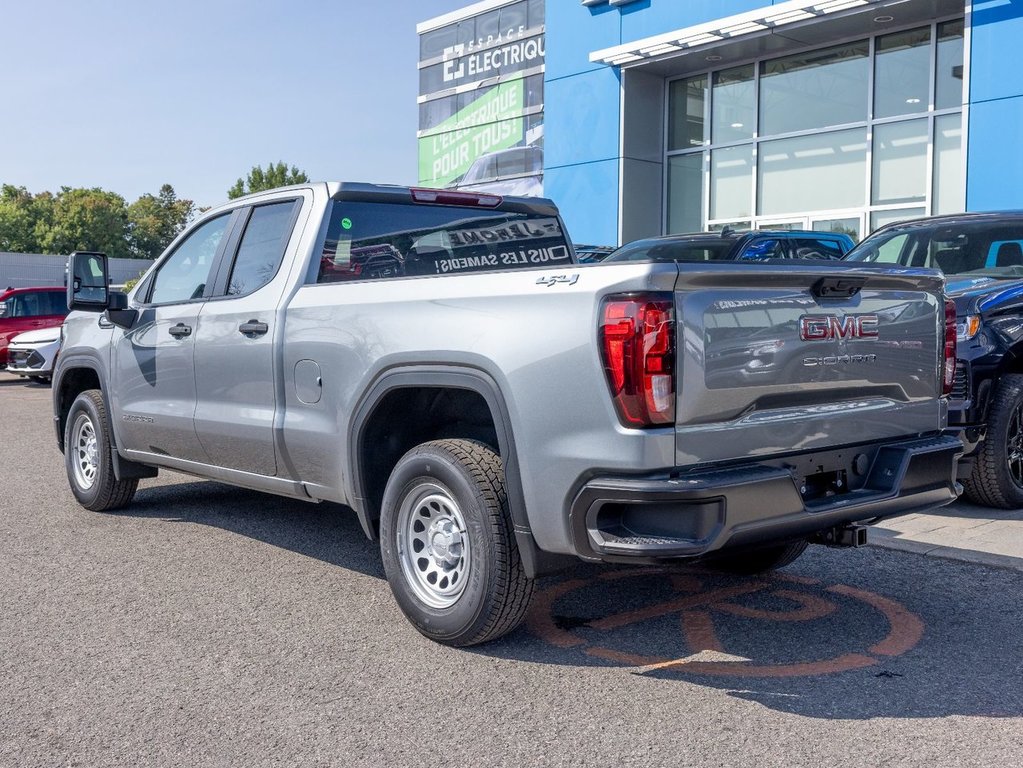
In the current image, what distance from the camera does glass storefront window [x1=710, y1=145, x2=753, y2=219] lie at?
811 inches

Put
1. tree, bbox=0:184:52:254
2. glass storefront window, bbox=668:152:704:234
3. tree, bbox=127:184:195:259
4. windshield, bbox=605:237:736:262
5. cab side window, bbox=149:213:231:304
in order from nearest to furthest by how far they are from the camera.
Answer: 1. cab side window, bbox=149:213:231:304
2. windshield, bbox=605:237:736:262
3. glass storefront window, bbox=668:152:704:234
4. tree, bbox=0:184:52:254
5. tree, bbox=127:184:195:259

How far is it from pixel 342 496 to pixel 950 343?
267 cm

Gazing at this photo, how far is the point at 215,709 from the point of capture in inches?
142

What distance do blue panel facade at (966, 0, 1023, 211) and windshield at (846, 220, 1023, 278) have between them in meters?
8.41

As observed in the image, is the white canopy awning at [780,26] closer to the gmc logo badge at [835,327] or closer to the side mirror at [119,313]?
the side mirror at [119,313]

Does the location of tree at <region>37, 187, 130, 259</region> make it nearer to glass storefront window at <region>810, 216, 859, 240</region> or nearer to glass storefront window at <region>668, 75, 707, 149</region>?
glass storefront window at <region>668, 75, 707, 149</region>

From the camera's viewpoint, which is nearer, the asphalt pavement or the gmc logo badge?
the asphalt pavement

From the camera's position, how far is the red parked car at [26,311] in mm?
19781

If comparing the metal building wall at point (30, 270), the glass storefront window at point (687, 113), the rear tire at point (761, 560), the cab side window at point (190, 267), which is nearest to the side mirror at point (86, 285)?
the cab side window at point (190, 267)

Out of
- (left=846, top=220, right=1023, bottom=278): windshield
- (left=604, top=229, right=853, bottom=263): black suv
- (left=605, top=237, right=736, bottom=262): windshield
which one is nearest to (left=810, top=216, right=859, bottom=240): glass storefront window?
(left=604, top=229, right=853, bottom=263): black suv

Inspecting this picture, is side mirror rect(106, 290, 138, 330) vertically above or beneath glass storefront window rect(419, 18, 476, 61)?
beneath

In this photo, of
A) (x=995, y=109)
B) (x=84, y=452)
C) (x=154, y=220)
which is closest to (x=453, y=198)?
(x=84, y=452)

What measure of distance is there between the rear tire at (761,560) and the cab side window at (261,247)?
102 inches

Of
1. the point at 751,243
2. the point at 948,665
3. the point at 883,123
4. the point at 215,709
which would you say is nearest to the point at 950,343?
the point at 948,665
